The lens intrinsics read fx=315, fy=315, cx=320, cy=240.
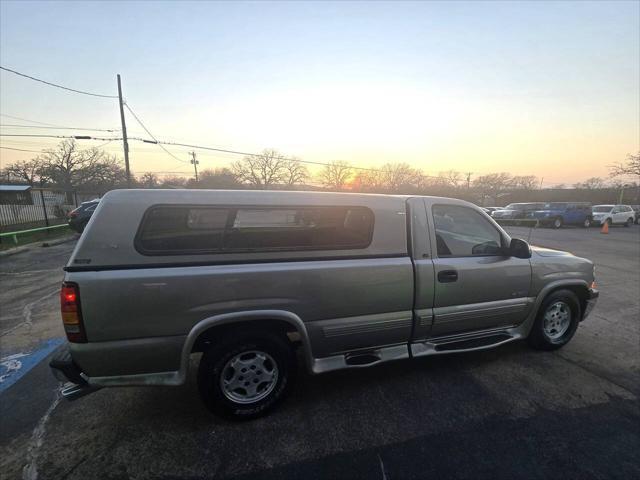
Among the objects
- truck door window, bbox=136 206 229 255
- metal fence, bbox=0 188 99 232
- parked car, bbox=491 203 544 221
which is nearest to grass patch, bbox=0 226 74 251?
metal fence, bbox=0 188 99 232

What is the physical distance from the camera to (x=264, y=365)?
8.84 feet

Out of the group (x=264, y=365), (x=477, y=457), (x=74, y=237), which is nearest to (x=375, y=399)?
(x=477, y=457)

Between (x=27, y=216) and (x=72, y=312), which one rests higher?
(x=72, y=312)

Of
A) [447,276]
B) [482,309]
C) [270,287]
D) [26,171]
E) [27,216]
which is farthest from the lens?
Answer: [26,171]

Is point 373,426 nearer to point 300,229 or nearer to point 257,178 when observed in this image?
point 300,229

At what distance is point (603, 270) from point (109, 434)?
10.9 meters

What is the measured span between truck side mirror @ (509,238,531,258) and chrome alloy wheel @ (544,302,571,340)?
944 millimetres

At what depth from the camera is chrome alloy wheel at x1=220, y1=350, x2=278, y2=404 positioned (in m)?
2.60

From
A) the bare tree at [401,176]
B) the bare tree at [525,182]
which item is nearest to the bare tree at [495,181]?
the bare tree at [525,182]

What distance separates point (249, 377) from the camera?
265 cm

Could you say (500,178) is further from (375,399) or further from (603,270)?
(375,399)

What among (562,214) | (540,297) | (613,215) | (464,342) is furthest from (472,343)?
(613,215)

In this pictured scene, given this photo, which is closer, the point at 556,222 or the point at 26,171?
the point at 556,222

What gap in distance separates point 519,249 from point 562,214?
23.5 m
